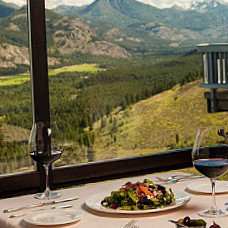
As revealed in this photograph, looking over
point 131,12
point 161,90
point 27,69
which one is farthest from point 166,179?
point 131,12

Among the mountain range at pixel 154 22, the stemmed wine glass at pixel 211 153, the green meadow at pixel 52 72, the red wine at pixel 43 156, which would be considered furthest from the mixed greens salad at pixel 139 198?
the mountain range at pixel 154 22

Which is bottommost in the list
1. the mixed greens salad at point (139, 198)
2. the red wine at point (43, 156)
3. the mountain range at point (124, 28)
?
the mixed greens salad at point (139, 198)

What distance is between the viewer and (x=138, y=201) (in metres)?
1.52

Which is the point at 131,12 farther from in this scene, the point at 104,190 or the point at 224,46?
the point at 104,190

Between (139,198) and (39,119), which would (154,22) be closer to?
(39,119)

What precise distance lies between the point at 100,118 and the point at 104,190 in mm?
966

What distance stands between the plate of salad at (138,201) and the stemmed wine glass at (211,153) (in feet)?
0.39

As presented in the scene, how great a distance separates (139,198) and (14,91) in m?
1.09

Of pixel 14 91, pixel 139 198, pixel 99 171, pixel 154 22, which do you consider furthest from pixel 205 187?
pixel 154 22

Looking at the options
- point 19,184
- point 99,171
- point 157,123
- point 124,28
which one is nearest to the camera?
point 19,184

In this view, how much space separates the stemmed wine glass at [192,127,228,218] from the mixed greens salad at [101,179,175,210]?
0.12 m

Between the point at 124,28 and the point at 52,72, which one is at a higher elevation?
the point at 124,28

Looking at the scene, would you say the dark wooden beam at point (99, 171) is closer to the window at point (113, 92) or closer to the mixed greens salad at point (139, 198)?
the window at point (113, 92)

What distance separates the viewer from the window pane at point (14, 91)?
2.41m
